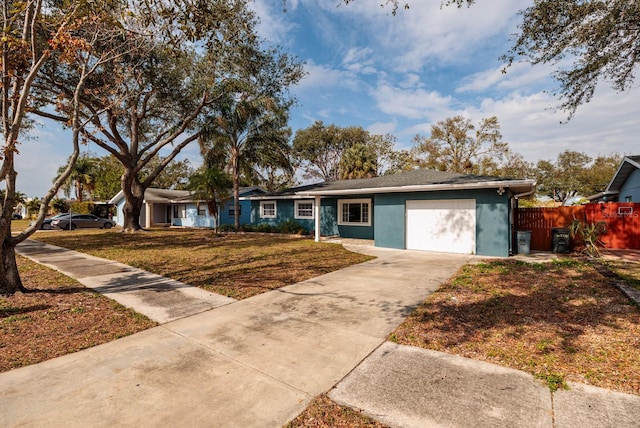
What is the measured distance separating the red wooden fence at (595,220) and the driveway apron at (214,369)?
9.99 metres

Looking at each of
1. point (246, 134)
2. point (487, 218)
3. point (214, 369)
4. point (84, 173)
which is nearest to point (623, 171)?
point (487, 218)

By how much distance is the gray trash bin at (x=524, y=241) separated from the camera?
438 inches

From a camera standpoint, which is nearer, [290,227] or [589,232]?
[589,232]

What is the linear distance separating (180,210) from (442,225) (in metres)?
23.7

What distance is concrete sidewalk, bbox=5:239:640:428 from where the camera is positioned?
8.16 feet

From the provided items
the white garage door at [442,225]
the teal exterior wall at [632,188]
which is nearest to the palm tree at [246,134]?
the white garage door at [442,225]

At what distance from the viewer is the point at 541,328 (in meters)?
4.29

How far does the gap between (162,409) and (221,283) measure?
174 inches

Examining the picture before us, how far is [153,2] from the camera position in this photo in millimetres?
5312

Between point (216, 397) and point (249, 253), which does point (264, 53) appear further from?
point (216, 397)

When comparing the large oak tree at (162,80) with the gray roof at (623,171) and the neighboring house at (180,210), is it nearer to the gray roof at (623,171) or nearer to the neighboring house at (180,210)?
the neighboring house at (180,210)

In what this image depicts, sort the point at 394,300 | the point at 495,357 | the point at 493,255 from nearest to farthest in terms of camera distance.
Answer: the point at 495,357 < the point at 394,300 < the point at 493,255

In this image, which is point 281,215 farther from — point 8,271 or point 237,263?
point 8,271

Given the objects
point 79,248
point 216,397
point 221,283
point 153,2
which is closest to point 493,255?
point 221,283
